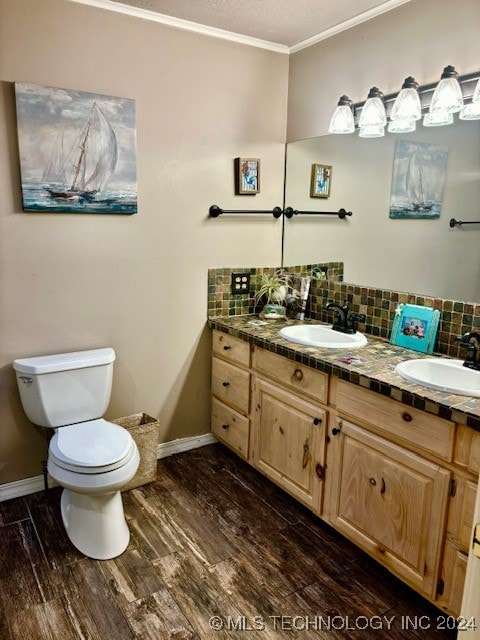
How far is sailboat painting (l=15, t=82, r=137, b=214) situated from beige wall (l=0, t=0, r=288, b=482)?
2.2 inches

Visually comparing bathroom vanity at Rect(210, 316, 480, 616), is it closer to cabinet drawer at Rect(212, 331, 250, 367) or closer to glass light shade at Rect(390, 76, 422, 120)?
cabinet drawer at Rect(212, 331, 250, 367)

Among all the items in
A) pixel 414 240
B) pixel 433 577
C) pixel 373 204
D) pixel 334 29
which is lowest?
pixel 433 577

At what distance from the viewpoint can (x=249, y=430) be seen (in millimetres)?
2602

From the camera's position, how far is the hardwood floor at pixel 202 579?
65.9 inches

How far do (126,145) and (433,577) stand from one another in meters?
2.27

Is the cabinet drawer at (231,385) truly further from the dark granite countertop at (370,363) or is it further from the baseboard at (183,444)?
the baseboard at (183,444)

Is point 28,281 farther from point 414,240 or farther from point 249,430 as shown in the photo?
point 414,240

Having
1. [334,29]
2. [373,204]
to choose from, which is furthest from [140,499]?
[334,29]

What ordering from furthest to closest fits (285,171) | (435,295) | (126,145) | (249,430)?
(285,171), (249,430), (126,145), (435,295)

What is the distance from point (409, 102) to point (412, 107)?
0.03m

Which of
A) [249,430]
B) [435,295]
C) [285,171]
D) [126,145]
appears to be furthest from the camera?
[285,171]

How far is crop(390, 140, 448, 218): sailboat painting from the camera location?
7.00 feet

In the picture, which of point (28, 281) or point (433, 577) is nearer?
point (433, 577)

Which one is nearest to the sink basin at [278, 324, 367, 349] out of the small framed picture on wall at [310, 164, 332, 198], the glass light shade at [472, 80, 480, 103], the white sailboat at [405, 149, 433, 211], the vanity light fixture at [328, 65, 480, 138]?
the white sailboat at [405, 149, 433, 211]
